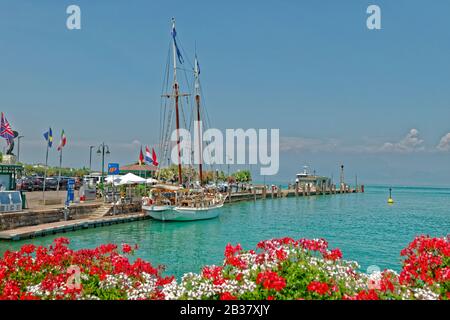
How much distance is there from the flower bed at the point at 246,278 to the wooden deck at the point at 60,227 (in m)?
18.0

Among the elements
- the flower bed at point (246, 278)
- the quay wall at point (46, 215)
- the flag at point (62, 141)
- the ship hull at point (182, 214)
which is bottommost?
the ship hull at point (182, 214)

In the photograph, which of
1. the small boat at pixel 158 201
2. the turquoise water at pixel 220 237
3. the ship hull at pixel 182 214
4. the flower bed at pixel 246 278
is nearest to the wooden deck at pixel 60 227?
the turquoise water at pixel 220 237

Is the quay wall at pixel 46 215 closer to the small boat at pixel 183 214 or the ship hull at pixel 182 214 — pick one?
the ship hull at pixel 182 214

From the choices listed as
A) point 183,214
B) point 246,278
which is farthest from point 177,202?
point 246,278

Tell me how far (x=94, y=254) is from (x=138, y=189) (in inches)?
1508

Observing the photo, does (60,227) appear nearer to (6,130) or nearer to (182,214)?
(6,130)

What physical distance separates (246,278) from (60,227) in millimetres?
24109

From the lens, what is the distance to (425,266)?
6434 millimetres

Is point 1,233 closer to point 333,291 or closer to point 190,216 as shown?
point 190,216

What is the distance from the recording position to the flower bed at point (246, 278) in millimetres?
5570

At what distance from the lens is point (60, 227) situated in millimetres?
26516

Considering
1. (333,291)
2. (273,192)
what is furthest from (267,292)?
(273,192)

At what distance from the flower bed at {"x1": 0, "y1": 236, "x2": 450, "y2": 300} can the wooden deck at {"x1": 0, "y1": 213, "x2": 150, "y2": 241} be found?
17990 mm
